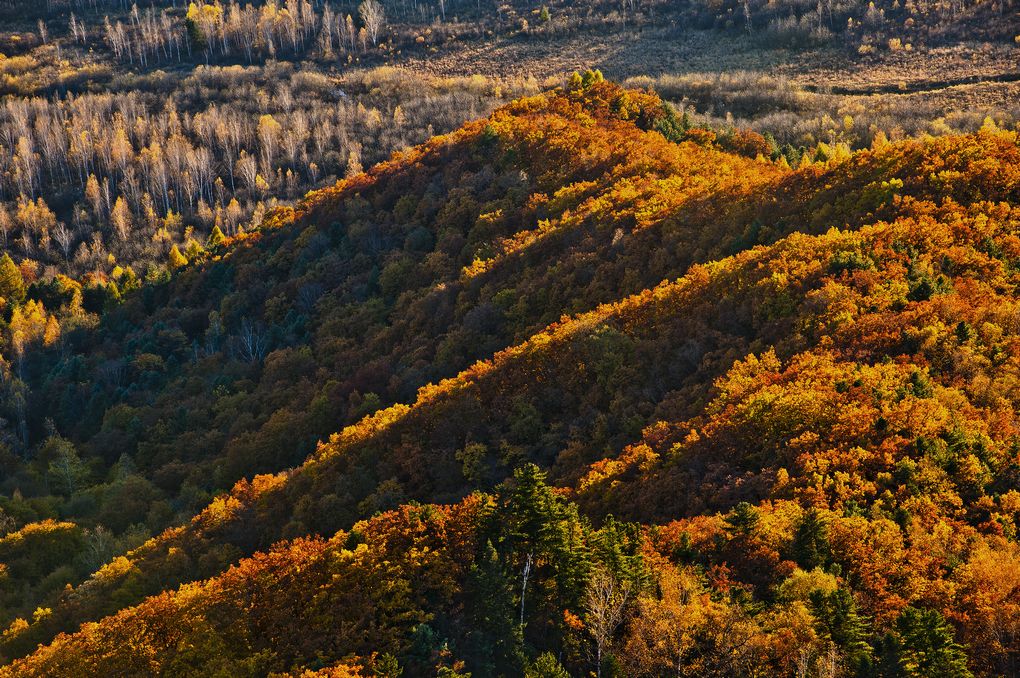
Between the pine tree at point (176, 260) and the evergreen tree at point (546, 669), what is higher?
the evergreen tree at point (546, 669)

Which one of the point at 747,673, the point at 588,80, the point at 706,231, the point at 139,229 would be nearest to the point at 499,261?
the point at 706,231

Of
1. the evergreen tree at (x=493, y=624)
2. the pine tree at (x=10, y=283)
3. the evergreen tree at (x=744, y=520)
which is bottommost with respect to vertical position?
the pine tree at (x=10, y=283)

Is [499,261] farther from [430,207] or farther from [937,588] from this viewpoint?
[937,588]

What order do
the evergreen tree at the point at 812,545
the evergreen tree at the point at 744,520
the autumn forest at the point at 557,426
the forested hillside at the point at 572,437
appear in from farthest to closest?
the evergreen tree at the point at 744,520 → the evergreen tree at the point at 812,545 → the autumn forest at the point at 557,426 → the forested hillside at the point at 572,437

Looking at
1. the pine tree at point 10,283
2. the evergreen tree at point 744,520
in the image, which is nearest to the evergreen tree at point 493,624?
the evergreen tree at point 744,520

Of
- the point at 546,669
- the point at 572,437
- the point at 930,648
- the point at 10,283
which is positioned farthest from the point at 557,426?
the point at 10,283

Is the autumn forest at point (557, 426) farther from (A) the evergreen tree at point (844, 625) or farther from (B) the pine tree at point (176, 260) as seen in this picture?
(B) the pine tree at point (176, 260)

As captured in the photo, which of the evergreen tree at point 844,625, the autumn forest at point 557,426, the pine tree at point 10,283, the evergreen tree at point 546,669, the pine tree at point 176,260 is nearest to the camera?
the evergreen tree at point 844,625
